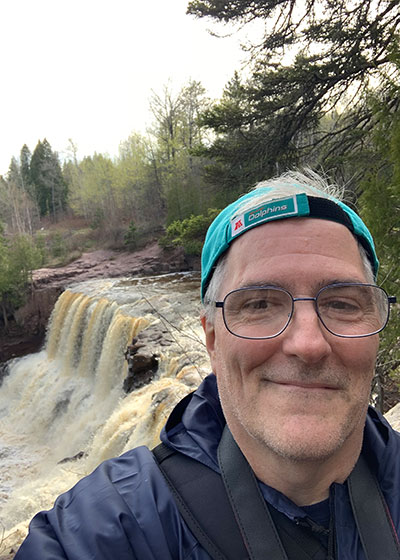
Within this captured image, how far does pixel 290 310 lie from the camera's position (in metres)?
1.01

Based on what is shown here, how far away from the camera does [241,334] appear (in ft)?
3.36

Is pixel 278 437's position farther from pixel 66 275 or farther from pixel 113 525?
Result: pixel 66 275

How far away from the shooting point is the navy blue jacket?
2.95 feet

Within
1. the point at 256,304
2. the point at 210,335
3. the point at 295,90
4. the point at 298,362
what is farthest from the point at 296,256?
the point at 295,90

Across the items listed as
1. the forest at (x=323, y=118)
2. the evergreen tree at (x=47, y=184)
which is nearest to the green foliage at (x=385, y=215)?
the forest at (x=323, y=118)

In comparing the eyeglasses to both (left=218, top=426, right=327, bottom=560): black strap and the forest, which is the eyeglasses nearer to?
(left=218, top=426, right=327, bottom=560): black strap

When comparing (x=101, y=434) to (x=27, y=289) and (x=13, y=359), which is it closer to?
(x=13, y=359)

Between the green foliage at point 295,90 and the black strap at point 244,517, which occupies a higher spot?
the green foliage at point 295,90

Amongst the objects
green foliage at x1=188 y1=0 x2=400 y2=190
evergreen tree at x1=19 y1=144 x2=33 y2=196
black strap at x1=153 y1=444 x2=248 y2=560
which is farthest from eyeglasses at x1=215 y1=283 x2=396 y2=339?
evergreen tree at x1=19 y1=144 x2=33 y2=196

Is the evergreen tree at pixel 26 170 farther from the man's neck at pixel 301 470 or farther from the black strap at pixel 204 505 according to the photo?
the man's neck at pixel 301 470

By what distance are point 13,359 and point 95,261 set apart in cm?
894

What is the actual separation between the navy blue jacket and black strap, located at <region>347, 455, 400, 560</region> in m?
0.03

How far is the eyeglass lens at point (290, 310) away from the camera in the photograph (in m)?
1.00

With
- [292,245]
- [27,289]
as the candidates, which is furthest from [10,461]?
[27,289]
